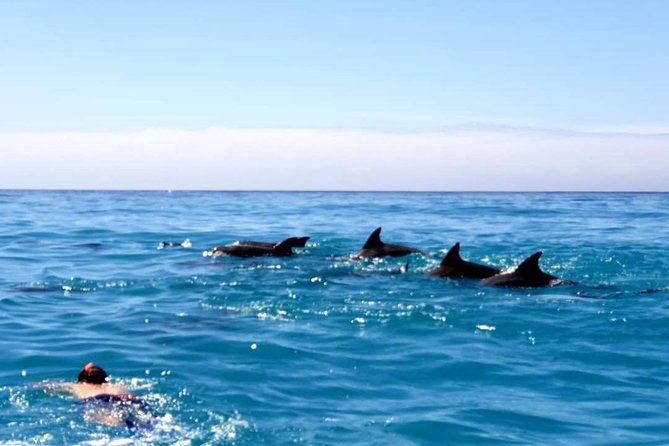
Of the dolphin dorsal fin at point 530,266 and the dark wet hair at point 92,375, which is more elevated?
the dolphin dorsal fin at point 530,266

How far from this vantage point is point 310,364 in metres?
12.4

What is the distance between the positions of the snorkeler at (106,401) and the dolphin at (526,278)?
10.1 meters

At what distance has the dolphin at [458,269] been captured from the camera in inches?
793

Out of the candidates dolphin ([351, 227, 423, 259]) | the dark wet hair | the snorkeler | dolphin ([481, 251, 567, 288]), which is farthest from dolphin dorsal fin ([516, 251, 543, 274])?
the dark wet hair

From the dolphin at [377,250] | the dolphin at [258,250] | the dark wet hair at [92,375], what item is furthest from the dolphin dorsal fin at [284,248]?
the dark wet hair at [92,375]

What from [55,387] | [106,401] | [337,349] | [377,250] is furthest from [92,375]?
[377,250]

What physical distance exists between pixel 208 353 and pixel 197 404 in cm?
258

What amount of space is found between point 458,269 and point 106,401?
1150 cm

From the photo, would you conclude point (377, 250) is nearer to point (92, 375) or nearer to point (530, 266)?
point (530, 266)

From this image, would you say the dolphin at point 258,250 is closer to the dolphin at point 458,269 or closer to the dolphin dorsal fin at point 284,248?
the dolphin dorsal fin at point 284,248

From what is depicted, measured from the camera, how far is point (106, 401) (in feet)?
33.4

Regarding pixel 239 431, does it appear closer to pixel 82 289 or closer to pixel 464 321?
pixel 464 321

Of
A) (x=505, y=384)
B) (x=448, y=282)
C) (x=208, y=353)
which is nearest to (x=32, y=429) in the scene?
(x=208, y=353)

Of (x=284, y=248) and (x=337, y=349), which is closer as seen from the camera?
(x=337, y=349)
